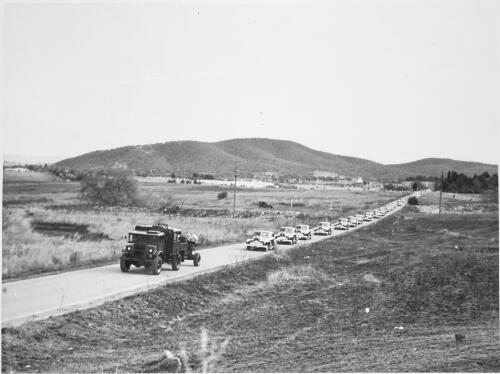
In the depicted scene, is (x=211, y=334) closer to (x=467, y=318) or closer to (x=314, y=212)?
(x=467, y=318)

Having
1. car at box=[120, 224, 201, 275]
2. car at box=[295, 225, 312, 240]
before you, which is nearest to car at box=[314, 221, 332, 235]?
car at box=[295, 225, 312, 240]

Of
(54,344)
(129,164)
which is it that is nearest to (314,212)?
(129,164)

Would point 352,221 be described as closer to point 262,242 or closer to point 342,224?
point 342,224

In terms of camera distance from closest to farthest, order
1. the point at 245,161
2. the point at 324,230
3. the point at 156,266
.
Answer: the point at 156,266, the point at 245,161, the point at 324,230

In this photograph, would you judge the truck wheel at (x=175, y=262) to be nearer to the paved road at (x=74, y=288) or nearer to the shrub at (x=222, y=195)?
the paved road at (x=74, y=288)

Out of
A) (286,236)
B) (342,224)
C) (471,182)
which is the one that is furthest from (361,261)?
(342,224)

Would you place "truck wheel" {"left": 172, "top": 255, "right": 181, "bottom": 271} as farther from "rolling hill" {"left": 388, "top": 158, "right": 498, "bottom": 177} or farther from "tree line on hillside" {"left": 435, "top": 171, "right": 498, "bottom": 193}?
"tree line on hillside" {"left": 435, "top": 171, "right": 498, "bottom": 193}
